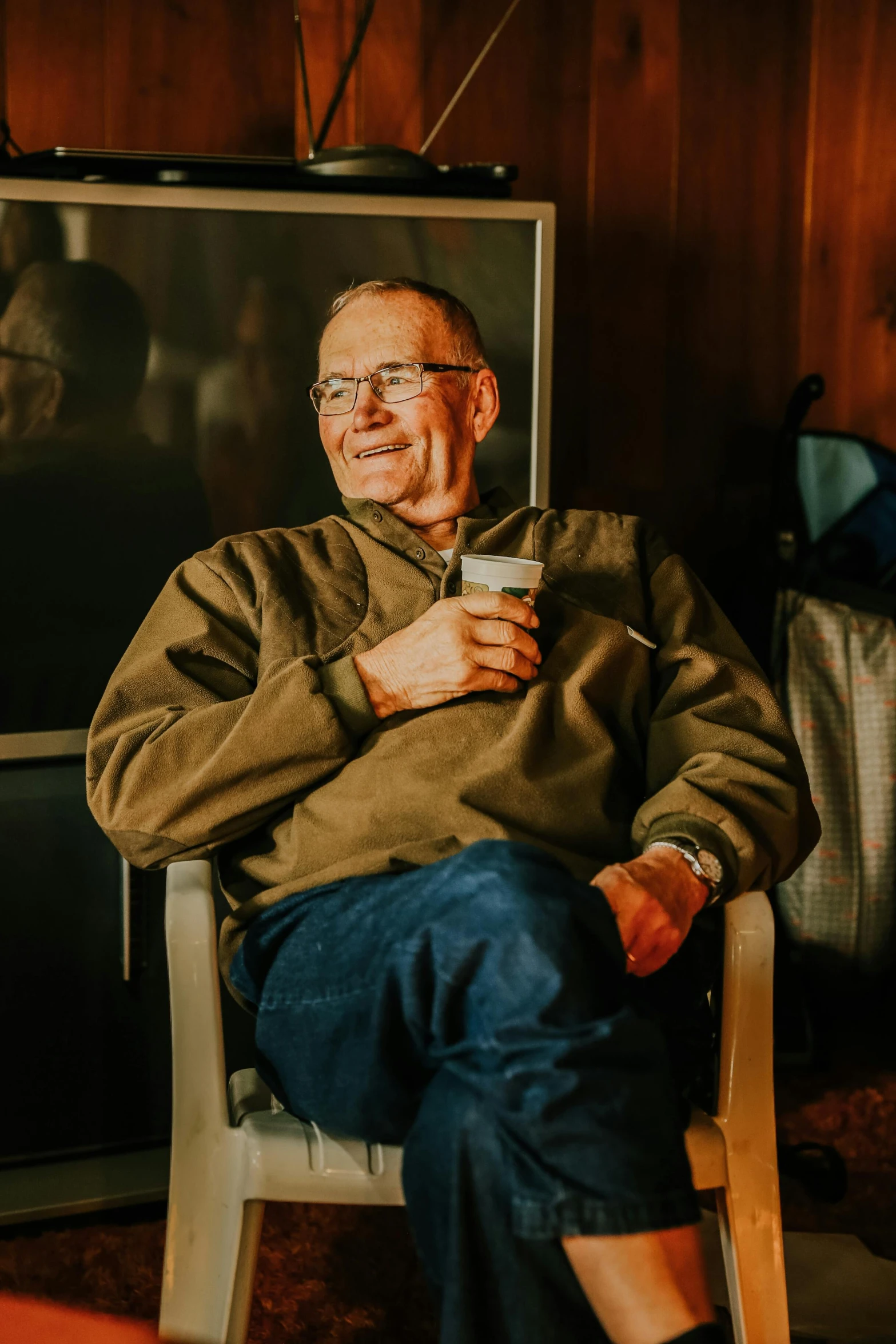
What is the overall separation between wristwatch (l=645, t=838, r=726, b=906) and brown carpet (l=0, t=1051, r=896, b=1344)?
707mm

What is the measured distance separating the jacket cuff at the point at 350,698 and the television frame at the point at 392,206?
2.25 ft

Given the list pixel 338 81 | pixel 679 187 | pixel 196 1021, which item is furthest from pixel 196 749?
pixel 679 187

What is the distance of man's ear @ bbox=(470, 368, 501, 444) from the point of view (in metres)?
1.73

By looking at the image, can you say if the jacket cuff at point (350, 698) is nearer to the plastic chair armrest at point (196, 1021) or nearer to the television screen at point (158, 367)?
the plastic chair armrest at point (196, 1021)

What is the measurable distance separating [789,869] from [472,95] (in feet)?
5.51

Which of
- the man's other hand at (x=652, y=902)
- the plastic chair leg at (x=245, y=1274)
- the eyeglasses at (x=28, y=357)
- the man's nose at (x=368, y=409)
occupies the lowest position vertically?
the plastic chair leg at (x=245, y=1274)

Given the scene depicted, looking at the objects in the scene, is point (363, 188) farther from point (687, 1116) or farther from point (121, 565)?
point (687, 1116)

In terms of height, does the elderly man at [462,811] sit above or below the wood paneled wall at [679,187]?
below

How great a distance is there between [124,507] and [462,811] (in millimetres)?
801

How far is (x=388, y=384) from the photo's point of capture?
165cm

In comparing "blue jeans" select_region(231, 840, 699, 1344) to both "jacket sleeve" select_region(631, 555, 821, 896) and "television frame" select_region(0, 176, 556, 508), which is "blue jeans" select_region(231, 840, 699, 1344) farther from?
"television frame" select_region(0, 176, 556, 508)

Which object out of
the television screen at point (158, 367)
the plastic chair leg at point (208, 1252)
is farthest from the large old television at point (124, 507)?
the plastic chair leg at point (208, 1252)

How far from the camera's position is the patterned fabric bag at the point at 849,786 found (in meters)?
2.18

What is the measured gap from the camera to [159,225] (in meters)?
1.78
